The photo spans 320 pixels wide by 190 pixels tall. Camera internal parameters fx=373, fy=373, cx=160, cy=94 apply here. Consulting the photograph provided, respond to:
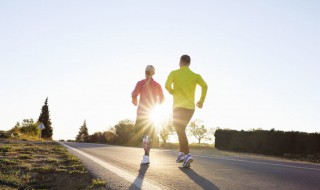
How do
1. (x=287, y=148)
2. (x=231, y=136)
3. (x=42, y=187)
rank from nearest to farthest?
(x=42, y=187) < (x=287, y=148) < (x=231, y=136)

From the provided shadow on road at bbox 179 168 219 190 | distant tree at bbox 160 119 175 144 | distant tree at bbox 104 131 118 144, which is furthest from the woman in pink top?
distant tree at bbox 160 119 175 144

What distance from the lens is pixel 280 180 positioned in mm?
5910

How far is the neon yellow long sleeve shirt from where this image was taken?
771 cm

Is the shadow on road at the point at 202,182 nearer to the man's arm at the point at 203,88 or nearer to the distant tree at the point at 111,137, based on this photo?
the man's arm at the point at 203,88

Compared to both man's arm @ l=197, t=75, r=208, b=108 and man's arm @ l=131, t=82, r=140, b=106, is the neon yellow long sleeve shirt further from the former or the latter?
man's arm @ l=131, t=82, r=140, b=106

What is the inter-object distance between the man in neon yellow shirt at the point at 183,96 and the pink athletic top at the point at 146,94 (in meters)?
0.50

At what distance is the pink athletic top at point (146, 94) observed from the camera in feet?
27.2

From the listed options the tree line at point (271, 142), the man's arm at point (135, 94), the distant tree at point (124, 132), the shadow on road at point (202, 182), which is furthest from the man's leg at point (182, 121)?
the distant tree at point (124, 132)

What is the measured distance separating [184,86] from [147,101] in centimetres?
101

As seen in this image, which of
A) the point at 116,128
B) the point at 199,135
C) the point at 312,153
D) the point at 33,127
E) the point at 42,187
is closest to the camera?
the point at 42,187

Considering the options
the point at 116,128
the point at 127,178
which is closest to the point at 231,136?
the point at 116,128

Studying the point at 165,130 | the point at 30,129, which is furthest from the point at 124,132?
the point at 165,130

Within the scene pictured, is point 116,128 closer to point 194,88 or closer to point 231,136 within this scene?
point 231,136

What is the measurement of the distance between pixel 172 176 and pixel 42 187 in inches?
75.7
